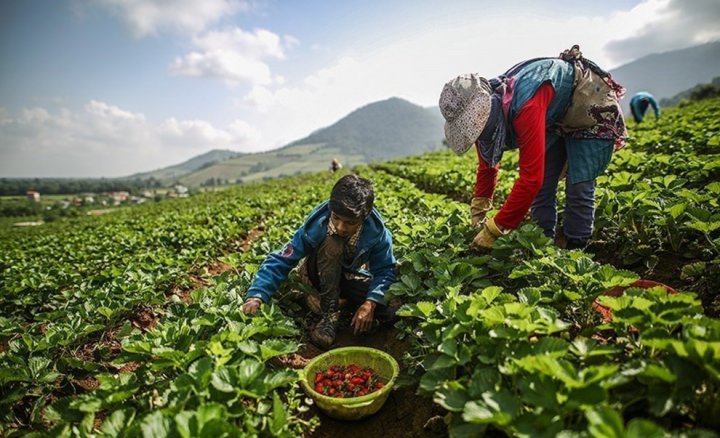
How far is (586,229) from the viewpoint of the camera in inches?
125

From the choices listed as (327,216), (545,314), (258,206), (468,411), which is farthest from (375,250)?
(258,206)

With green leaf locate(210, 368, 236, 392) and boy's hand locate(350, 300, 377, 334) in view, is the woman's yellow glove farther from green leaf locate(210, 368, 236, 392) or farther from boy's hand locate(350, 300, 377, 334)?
green leaf locate(210, 368, 236, 392)

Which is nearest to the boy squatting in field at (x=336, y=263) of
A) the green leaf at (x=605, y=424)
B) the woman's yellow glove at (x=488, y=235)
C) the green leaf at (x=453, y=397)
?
the woman's yellow glove at (x=488, y=235)

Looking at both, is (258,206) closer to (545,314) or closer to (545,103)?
(545,103)

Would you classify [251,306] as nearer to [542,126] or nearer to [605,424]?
[605,424]

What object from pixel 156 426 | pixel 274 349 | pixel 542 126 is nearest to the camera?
pixel 156 426

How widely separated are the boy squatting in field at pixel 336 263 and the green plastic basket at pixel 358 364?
34 centimetres

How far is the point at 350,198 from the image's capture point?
2533mm

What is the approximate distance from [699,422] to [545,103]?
2026 millimetres

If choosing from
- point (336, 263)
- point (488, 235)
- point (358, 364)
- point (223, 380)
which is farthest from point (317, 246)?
point (223, 380)

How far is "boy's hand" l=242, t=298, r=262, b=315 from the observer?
8.27 feet

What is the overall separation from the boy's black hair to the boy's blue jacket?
308 millimetres

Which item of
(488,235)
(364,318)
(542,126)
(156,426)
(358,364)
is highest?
(542,126)

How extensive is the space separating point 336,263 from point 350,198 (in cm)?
59
